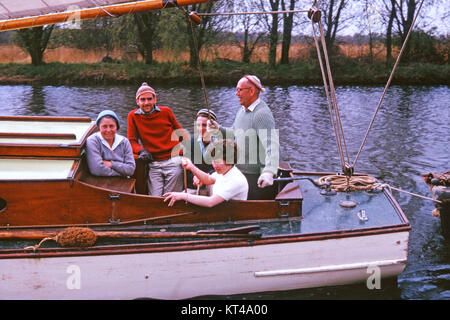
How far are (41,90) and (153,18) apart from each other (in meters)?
8.35

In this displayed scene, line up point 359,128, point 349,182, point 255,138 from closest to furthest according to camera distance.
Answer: point 255,138
point 349,182
point 359,128

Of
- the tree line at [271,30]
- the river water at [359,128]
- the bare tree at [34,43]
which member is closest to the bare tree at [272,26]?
the tree line at [271,30]

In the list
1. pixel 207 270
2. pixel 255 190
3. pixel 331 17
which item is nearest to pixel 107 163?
pixel 207 270

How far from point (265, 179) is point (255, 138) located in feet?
1.66

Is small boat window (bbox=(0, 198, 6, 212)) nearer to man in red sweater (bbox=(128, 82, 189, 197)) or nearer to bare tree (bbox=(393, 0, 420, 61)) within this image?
man in red sweater (bbox=(128, 82, 189, 197))

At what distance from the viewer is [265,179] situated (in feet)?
14.2

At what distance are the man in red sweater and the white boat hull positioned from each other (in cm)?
106

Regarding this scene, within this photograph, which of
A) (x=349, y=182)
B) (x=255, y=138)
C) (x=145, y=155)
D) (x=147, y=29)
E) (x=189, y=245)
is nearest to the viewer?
(x=189, y=245)

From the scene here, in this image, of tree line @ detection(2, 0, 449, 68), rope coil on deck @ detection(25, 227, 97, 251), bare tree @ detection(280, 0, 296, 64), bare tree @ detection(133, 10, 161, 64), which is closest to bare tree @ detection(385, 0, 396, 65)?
tree line @ detection(2, 0, 449, 68)

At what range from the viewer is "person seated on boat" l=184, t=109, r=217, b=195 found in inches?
201

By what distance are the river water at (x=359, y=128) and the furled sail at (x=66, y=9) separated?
2.71 meters

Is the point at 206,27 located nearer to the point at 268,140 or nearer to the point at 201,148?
the point at 201,148

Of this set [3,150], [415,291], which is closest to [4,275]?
[3,150]
